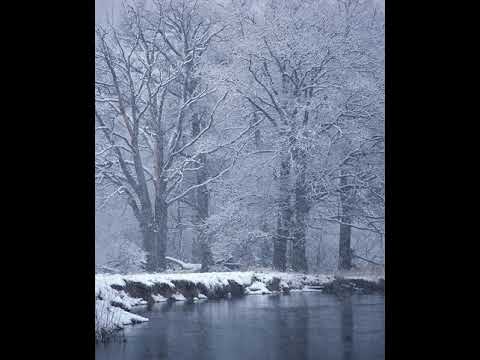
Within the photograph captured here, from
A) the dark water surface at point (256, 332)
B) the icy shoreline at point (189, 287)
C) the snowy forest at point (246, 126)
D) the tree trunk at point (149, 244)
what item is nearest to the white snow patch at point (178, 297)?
the icy shoreline at point (189, 287)

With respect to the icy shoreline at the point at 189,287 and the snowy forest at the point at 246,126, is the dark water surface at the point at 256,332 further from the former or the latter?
the snowy forest at the point at 246,126

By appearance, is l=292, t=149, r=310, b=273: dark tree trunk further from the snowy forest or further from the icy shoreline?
the icy shoreline

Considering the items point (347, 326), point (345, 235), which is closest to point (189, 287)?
point (347, 326)

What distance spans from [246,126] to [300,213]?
104 inches

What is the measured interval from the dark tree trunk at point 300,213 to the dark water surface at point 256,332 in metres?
2.70

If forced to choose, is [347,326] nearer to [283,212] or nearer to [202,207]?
[283,212]

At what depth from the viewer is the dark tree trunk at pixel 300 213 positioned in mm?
14406
